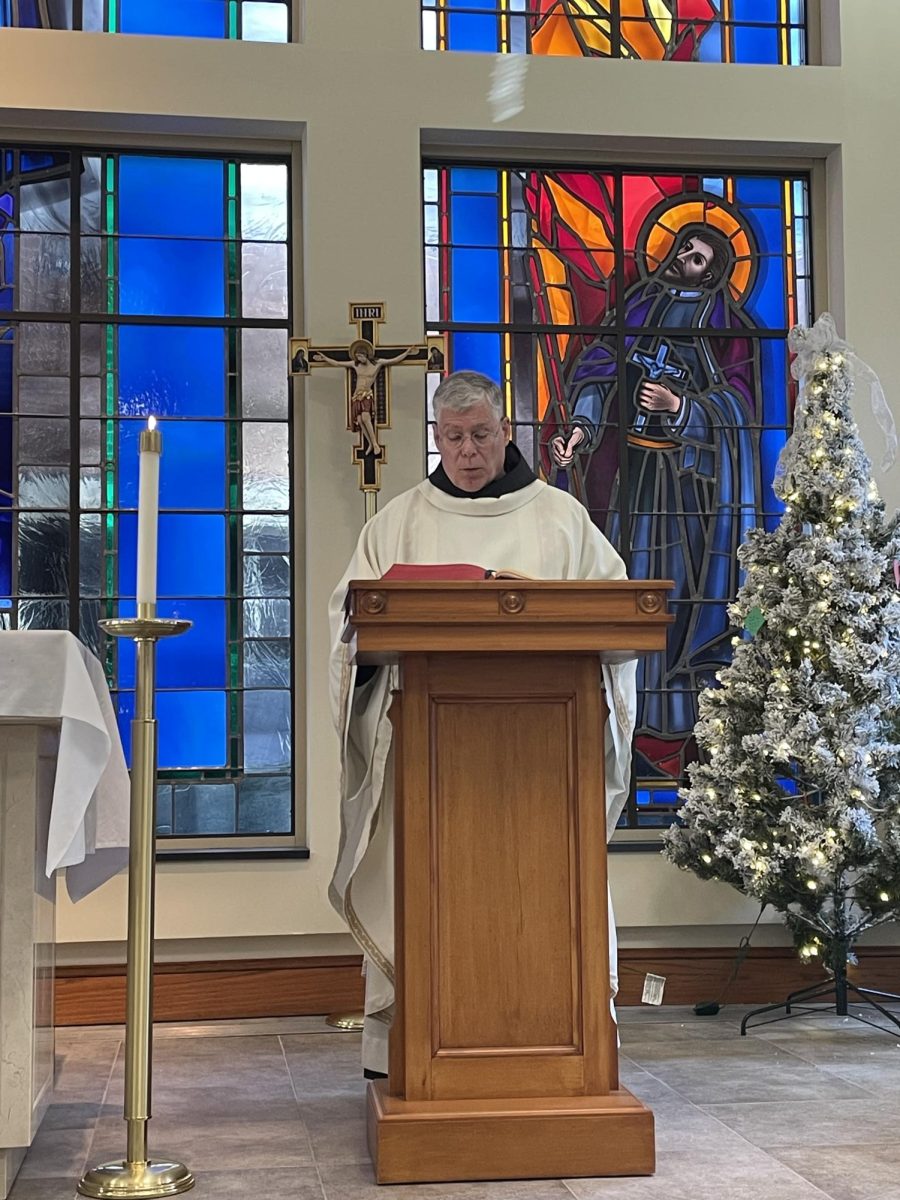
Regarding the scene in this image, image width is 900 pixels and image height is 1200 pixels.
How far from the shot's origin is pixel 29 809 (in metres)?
3.15

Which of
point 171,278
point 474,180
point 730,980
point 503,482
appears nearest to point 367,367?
point 171,278

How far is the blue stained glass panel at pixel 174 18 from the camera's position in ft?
20.5

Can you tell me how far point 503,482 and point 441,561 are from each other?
1.00 feet

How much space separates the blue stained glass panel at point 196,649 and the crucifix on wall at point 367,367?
85 cm

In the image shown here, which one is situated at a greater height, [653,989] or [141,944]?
[141,944]

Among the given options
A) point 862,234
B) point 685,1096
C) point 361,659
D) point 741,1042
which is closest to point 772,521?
point 862,234

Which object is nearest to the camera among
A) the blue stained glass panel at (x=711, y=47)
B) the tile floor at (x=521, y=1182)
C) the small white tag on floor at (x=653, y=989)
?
the tile floor at (x=521, y=1182)

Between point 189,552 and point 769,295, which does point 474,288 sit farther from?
point 189,552

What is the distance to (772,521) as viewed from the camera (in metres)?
6.40

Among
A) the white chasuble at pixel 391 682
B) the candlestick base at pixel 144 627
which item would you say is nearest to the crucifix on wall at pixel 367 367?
the white chasuble at pixel 391 682

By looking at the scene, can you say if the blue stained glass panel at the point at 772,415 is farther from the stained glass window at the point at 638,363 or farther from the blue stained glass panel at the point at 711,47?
the blue stained glass panel at the point at 711,47

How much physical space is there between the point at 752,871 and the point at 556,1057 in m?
2.03

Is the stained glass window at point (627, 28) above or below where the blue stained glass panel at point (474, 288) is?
above

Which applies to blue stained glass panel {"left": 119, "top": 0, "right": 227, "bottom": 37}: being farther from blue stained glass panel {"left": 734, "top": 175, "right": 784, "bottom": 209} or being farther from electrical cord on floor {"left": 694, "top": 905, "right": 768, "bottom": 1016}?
electrical cord on floor {"left": 694, "top": 905, "right": 768, "bottom": 1016}
